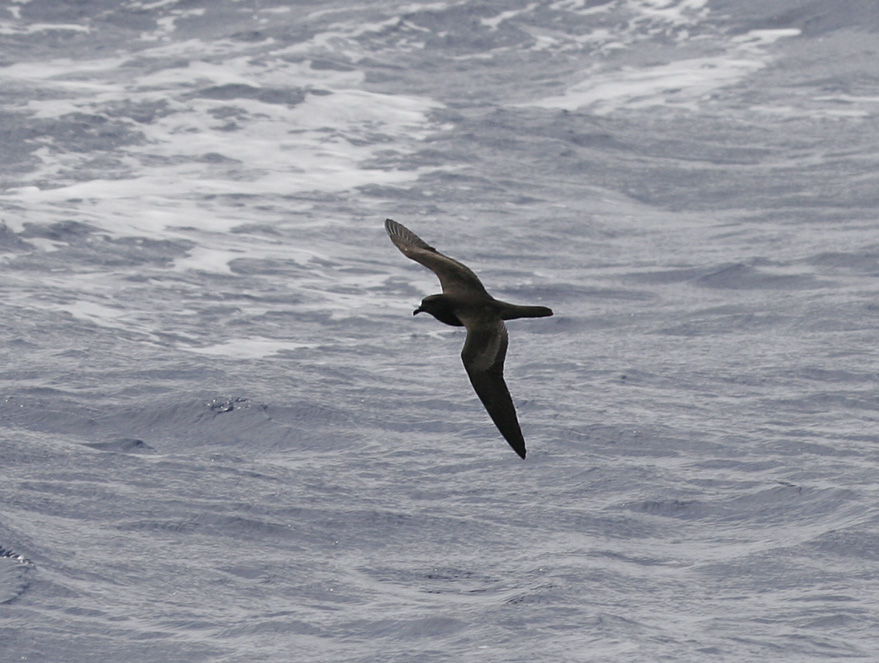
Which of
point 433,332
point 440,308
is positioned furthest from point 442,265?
point 433,332

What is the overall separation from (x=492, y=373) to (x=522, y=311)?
555 millimetres

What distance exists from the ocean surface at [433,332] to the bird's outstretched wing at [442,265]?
2885 mm

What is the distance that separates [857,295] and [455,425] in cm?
746

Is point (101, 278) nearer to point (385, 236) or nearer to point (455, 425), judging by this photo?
point (385, 236)

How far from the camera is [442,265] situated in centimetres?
1191

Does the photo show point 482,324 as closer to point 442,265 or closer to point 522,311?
point 522,311

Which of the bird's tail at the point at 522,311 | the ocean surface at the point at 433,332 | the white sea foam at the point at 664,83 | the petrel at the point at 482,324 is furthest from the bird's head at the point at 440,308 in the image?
the white sea foam at the point at 664,83

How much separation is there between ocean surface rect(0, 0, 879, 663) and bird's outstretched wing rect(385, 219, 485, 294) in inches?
114

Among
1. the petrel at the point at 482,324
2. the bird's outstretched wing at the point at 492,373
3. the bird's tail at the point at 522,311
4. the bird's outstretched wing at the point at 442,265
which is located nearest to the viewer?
the bird's outstretched wing at the point at 492,373

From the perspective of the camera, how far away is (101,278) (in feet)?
72.9

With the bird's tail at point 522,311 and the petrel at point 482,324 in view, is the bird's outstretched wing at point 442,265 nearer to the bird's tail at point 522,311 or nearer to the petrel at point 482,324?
the petrel at point 482,324

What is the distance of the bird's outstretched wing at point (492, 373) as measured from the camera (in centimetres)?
984

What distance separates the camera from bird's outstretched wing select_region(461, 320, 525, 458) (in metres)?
9.84

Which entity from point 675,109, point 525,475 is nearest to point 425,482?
point 525,475
